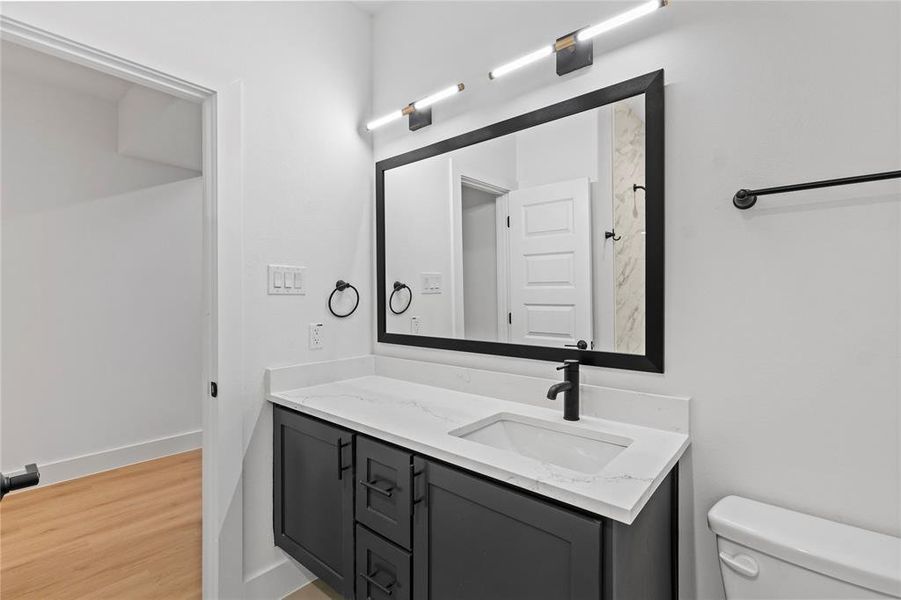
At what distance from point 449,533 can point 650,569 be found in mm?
517

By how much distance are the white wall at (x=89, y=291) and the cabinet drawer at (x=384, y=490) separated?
2.70m

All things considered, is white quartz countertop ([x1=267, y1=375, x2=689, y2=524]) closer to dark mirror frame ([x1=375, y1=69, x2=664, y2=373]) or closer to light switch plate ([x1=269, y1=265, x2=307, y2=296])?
dark mirror frame ([x1=375, y1=69, x2=664, y2=373])

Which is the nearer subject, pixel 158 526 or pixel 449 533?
pixel 449 533

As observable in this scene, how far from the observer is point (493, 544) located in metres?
1.09

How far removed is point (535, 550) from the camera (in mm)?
1012

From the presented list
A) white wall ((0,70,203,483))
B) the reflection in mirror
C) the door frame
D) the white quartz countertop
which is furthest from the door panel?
white wall ((0,70,203,483))

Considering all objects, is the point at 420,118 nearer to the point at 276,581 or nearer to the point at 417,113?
the point at 417,113

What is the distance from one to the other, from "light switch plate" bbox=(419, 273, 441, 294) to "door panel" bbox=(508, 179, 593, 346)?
40cm

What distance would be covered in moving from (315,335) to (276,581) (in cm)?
103

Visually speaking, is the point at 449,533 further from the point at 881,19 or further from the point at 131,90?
the point at 131,90

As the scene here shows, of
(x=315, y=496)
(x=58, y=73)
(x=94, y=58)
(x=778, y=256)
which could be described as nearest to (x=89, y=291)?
(x=58, y=73)

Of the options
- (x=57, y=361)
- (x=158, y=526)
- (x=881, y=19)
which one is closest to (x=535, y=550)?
(x=881, y=19)

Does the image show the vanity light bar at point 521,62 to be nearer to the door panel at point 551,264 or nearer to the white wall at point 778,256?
the white wall at point 778,256

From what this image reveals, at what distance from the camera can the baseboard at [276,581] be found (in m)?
1.78
